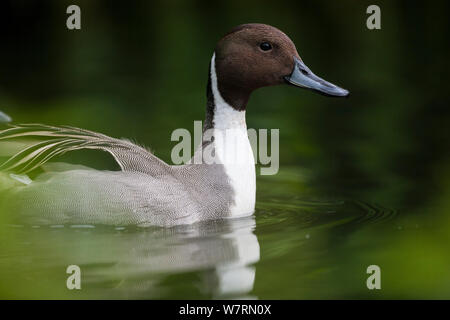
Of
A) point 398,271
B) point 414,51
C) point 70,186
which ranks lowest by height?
point 398,271

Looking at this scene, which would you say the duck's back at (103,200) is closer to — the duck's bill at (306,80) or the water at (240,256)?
the water at (240,256)

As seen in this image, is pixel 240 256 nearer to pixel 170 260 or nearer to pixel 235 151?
pixel 170 260

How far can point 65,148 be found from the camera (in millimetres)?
6629

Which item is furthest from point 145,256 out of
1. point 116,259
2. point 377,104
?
point 377,104

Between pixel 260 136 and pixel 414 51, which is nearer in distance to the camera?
pixel 260 136

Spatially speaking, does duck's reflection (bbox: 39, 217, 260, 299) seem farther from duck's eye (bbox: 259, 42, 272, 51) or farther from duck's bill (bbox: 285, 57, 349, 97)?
duck's eye (bbox: 259, 42, 272, 51)

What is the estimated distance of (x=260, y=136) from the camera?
368 inches

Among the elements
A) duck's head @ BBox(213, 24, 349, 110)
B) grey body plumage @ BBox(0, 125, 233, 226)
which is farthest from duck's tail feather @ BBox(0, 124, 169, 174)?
duck's head @ BBox(213, 24, 349, 110)

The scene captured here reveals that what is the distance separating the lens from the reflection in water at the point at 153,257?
17.4 ft

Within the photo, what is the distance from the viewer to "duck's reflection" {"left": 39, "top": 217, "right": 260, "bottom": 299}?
5.30 metres

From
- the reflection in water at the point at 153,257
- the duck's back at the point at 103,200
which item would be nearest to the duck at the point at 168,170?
the duck's back at the point at 103,200

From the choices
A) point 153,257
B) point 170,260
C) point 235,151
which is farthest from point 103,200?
point 235,151

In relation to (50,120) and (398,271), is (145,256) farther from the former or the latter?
(50,120)

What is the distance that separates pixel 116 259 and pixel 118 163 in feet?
3.59
